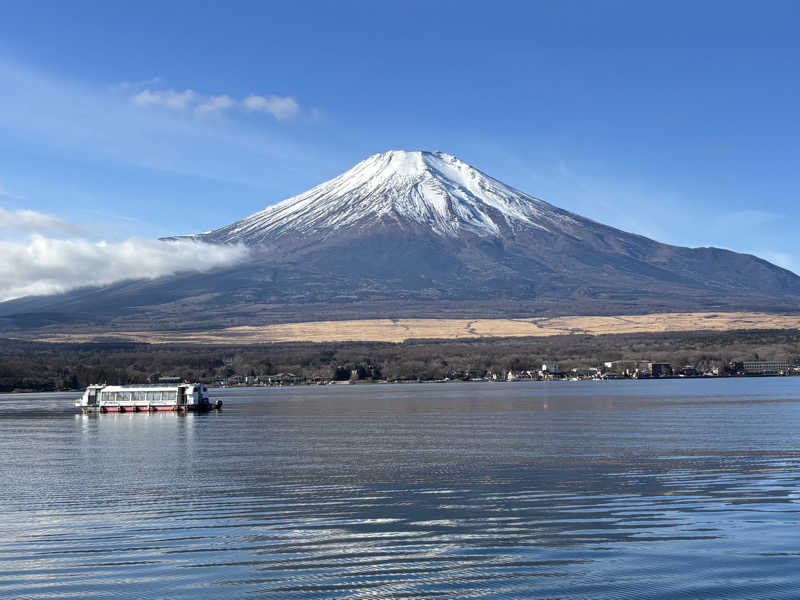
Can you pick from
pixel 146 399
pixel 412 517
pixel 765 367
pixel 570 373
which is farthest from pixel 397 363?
pixel 412 517

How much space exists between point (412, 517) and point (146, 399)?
264 feet

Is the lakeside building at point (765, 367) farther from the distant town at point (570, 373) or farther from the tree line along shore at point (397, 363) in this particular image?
the tree line along shore at point (397, 363)

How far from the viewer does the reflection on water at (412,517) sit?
707 inches

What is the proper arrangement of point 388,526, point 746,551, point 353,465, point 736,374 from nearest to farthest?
point 746,551 → point 388,526 → point 353,465 → point 736,374

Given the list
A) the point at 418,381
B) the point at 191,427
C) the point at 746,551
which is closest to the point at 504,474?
the point at 746,551

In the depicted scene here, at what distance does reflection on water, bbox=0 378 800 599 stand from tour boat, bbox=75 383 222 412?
4552cm

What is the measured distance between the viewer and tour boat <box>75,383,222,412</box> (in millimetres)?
96688

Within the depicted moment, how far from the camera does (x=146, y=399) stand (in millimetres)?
100188

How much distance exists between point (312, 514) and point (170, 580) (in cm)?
753

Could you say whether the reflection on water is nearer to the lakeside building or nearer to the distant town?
the distant town

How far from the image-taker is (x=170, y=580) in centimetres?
1825

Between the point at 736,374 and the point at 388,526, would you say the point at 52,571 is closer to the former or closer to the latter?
the point at 388,526

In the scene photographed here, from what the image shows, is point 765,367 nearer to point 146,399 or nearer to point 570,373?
point 570,373

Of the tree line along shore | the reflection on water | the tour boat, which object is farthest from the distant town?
the reflection on water
